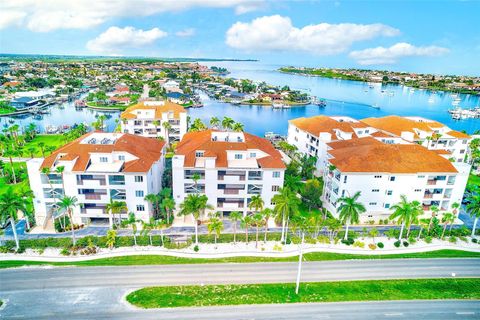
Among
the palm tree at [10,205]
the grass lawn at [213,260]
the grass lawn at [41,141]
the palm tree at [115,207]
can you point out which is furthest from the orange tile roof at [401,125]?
the grass lawn at [41,141]

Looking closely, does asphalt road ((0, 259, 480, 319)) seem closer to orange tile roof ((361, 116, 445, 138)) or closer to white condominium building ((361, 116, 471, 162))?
white condominium building ((361, 116, 471, 162))

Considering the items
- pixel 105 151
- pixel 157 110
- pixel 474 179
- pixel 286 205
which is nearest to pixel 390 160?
pixel 286 205

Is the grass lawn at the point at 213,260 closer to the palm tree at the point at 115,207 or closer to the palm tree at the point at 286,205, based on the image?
the palm tree at the point at 286,205

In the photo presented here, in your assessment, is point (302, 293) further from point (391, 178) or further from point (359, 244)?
point (391, 178)

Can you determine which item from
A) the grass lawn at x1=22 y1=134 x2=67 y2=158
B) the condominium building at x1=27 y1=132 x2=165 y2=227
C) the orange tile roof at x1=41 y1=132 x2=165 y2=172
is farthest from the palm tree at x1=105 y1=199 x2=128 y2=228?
the grass lawn at x1=22 y1=134 x2=67 y2=158

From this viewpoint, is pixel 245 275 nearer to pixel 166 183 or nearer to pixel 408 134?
pixel 166 183

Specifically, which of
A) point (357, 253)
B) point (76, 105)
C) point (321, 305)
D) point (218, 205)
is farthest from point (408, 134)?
point (76, 105)
